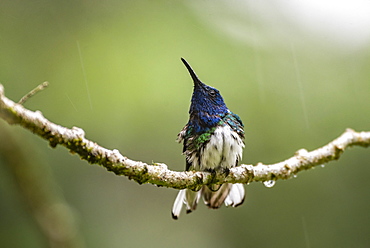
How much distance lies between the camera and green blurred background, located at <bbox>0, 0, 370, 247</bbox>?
18.9 feet

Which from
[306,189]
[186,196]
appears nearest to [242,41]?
[306,189]

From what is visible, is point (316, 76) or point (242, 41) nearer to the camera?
point (242, 41)

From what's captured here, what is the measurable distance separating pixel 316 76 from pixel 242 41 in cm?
153

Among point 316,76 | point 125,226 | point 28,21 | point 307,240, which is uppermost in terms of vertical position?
point 28,21

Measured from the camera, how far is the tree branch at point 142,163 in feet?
6.32

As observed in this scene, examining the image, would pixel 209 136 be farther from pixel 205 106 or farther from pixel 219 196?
pixel 219 196

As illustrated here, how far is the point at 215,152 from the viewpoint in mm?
3746

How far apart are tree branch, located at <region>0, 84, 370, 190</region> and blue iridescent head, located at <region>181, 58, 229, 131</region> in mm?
680

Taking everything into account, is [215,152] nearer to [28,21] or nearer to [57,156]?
[57,156]

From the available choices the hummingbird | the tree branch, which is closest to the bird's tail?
the hummingbird

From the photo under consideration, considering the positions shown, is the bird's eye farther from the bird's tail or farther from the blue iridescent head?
the bird's tail

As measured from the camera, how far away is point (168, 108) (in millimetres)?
5910

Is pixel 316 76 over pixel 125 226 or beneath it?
over

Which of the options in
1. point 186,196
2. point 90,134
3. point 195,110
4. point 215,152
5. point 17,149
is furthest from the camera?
point 90,134
